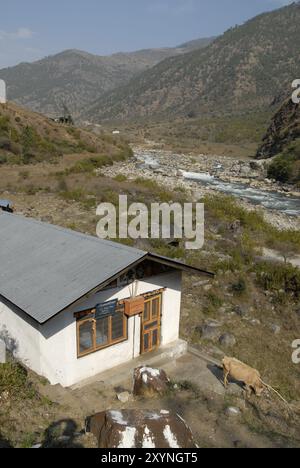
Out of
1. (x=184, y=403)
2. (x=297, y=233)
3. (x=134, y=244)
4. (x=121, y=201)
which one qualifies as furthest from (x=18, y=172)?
(x=184, y=403)

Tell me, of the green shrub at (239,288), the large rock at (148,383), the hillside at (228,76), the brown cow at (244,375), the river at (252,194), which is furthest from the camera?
the hillside at (228,76)

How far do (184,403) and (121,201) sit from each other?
864 inches

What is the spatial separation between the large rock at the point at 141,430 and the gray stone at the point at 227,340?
5985 mm

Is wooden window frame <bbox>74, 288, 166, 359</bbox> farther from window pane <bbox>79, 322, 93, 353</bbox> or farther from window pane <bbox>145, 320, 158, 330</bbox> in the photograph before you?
window pane <bbox>145, 320, 158, 330</bbox>

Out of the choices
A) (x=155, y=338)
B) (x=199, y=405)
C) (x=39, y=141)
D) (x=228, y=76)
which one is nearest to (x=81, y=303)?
(x=155, y=338)

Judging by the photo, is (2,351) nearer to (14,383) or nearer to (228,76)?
(14,383)

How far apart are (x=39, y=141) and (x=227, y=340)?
4190 cm

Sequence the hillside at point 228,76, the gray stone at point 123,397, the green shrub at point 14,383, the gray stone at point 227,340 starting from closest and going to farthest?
the green shrub at point 14,383, the gray stone at point 123,397, the gray stone at point 227,340, the hillside at point 228,76

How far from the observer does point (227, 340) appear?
1293 cm

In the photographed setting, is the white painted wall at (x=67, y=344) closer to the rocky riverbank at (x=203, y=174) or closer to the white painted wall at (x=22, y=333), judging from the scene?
the white painted wall at (x=22, y=333)

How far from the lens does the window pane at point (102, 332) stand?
9.66 metres

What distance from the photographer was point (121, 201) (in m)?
29.9

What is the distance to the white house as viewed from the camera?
8.90 metres

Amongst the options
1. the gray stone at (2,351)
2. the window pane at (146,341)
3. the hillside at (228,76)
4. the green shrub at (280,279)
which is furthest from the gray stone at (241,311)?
the hillside at (228,76)
